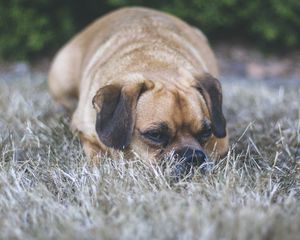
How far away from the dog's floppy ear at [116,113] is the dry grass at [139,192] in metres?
0.15

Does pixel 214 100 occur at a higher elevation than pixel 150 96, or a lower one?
lower

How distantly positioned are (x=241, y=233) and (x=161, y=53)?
2402 millimetres

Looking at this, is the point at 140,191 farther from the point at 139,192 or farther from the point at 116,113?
the point at 116,113

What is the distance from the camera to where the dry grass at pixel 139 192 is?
293cm

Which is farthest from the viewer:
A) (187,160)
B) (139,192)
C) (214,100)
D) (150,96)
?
(214,100)

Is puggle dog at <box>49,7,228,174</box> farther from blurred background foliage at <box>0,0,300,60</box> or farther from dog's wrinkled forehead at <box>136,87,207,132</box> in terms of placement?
blurred background foliage at <box>0,0,300,60</box>

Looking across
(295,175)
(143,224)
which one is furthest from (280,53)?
(143,224)

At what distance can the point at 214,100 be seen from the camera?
175 inches

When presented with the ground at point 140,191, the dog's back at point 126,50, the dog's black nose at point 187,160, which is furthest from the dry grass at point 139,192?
the dog's back at point 126,50

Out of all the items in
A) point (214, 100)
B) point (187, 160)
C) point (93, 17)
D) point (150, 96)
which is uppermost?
point (150, 96)

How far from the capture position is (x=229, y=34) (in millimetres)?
9977

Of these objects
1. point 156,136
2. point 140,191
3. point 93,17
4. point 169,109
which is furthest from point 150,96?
point 93,17

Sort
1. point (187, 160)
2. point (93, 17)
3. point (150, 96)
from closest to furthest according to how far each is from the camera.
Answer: point (187, 160) < point (150, 96) < point (93, 17)

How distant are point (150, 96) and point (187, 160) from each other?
529mm
